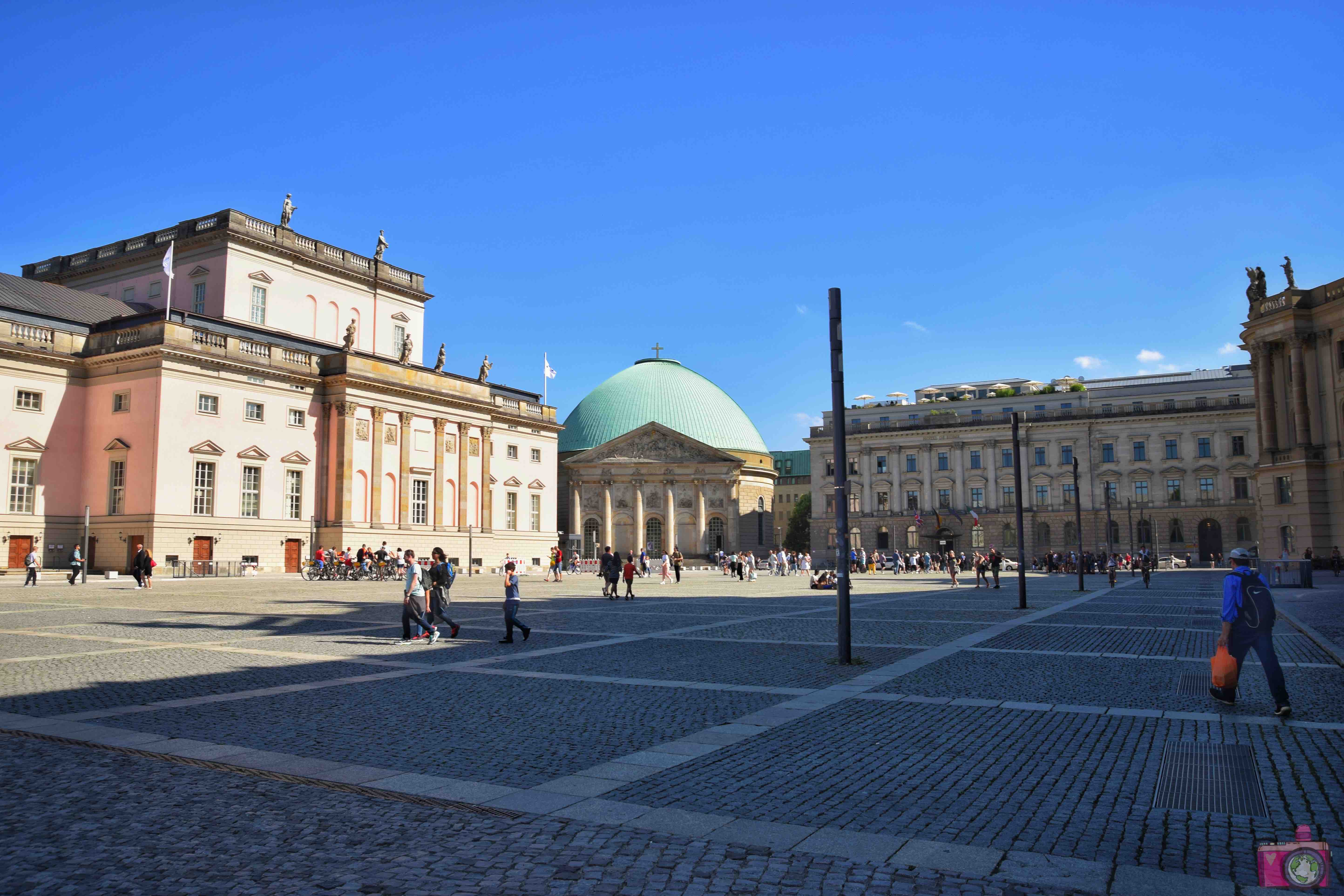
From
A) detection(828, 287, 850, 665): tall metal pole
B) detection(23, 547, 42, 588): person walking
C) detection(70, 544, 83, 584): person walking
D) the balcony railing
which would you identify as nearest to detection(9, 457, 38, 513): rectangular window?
detection(70, 544, 83, 584): person walking

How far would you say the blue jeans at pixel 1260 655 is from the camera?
9641mm

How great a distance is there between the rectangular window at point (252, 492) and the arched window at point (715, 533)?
203 feet

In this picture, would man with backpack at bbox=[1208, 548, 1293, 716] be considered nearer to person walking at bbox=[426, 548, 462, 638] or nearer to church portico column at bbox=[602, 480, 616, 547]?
person walking at bbox=[426, 548, 462, 638]

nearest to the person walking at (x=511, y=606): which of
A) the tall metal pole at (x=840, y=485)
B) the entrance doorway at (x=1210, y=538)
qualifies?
the tall metal pole at (x=840, y=485)

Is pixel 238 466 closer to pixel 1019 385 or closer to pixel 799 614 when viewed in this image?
pixel 799 614

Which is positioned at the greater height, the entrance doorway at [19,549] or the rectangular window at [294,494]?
the rectangular window at [294,494]

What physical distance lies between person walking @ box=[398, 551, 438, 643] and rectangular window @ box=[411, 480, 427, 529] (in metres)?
42.8

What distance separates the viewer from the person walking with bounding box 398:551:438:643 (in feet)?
55.7

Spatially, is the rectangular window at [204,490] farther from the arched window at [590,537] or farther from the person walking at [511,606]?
the arched window at [590,537]

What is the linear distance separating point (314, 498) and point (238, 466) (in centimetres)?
529

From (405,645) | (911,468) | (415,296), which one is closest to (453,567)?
(415,296)

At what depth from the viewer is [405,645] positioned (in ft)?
54.4

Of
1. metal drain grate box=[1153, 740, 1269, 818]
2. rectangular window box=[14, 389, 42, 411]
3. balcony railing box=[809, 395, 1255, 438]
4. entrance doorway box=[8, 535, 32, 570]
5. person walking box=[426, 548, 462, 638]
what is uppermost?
balcony railing box=[809, 395, 1255, 438]

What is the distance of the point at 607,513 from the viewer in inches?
4178
